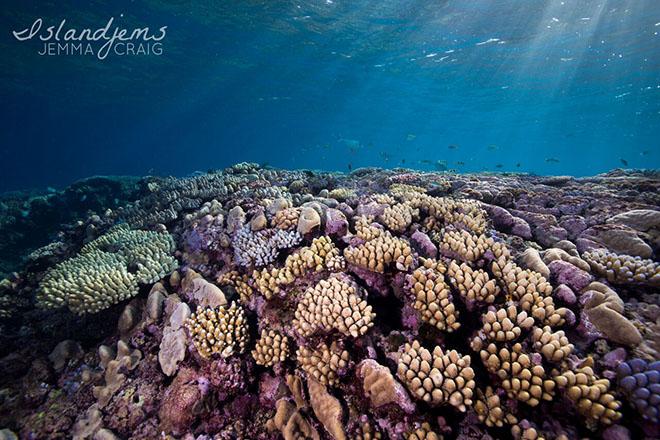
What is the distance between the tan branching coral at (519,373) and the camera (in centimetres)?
267

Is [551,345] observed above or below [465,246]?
below

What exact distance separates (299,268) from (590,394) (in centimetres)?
349

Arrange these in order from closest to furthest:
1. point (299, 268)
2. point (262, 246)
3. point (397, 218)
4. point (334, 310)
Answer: point (334, 310) → point (299, 268) → point (262, 246) → point (397, 218)

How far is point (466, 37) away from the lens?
2870 centimetres

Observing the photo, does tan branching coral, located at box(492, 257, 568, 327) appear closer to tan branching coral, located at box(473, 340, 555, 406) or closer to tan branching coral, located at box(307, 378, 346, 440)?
tan branching coral, located at box(473, 340, 555, 406)

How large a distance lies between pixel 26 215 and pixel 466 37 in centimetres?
3858

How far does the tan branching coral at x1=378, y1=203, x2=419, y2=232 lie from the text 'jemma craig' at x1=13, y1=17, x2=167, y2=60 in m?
33.0

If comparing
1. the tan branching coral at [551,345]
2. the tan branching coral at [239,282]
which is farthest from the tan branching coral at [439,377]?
the tan branching coral at [239,282]

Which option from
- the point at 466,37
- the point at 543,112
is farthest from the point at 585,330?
the point at 543,112

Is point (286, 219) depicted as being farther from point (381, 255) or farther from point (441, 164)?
point (441, 164)

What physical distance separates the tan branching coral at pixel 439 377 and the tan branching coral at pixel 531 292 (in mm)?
1126

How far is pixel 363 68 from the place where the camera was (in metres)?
39.8

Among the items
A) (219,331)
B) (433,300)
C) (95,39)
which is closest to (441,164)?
(433,300)

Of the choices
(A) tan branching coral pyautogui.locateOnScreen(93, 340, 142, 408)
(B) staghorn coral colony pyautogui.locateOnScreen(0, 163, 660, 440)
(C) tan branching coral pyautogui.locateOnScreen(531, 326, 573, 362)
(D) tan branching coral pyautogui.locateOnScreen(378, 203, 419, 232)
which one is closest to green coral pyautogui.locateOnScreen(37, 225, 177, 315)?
(B) staghorn coral colony pyautogui.locateOnScreen(0, 163, 660, 440)
